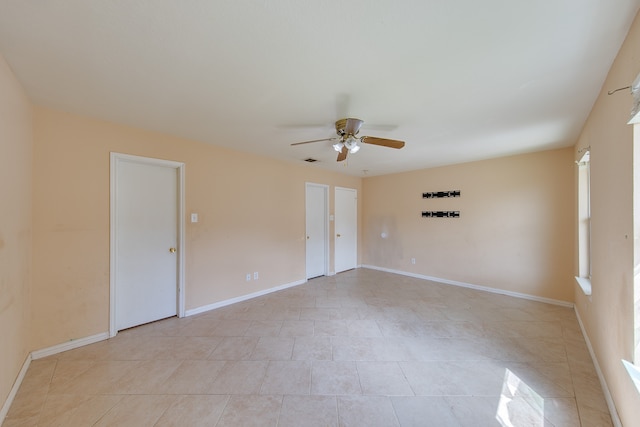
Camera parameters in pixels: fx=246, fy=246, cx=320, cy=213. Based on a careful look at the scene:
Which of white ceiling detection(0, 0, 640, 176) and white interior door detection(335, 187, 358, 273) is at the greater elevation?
white ceiling detection(0, 0, 640, 176)

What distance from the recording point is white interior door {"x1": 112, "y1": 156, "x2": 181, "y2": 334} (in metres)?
2.81

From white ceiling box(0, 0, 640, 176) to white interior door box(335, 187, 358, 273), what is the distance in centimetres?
303

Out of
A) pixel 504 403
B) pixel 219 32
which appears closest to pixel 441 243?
pixel 504 403

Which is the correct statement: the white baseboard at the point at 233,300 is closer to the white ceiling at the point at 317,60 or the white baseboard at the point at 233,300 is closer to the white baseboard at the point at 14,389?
the white baseboard at the point at 14,389

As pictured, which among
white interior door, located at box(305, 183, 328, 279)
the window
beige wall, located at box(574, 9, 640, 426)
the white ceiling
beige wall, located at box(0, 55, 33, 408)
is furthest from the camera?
white interior door, located at box(305, 183, 328, 279)

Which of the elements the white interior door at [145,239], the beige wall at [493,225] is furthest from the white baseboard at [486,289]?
the white interior door at [145,239]

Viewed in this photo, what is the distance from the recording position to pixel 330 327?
9.69ft

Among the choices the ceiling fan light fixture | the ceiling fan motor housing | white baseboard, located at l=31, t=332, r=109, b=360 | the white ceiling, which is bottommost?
white baseboard, located at l=31, t=332, r=109, b=360

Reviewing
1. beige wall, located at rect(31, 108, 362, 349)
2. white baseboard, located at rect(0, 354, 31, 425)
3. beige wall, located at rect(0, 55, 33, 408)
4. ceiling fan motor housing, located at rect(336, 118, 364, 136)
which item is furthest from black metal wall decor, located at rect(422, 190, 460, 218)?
white baseboard, located at rect(0, 354, 31, 425)

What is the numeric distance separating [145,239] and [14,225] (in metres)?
1.18

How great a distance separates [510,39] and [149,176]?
3.62 m

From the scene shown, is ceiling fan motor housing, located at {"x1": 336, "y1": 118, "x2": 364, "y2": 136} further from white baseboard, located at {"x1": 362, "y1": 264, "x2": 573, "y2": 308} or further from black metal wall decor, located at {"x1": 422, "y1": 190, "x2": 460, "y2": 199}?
white baseboard, located at {"x1": 362, "y1": 264, "x2": 573, "y2": 308}

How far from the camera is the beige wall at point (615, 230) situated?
1.39 meters

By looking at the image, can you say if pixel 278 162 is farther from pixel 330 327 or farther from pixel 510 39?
pixel 510 39
